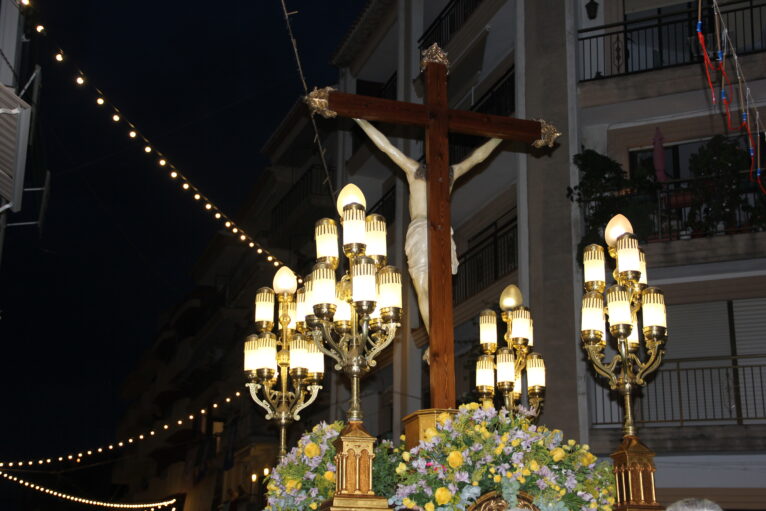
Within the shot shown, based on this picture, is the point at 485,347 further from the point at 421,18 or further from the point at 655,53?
the point at 421,18

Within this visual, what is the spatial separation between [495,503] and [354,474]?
1.05 metres

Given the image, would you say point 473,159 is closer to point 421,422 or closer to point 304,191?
point 421,422

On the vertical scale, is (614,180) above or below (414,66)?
below

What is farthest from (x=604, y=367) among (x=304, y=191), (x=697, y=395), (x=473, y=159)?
(x=304, y=191)

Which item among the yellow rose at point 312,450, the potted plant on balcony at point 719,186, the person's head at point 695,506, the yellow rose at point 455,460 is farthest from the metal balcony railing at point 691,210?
the person's head at point 695,506

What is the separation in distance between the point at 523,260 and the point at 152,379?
4377cm

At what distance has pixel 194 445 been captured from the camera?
45.5 m

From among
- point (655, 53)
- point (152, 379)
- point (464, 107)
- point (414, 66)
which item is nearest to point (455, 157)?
point (464, 107)

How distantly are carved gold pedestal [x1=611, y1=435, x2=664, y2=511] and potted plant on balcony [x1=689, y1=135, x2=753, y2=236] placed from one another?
9.53 metres

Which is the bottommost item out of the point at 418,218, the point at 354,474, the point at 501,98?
the point at 354,474

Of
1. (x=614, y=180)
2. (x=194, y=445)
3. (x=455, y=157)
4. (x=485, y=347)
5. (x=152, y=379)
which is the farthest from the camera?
(x=152, y=379)

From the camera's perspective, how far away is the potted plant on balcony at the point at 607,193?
17.7 m

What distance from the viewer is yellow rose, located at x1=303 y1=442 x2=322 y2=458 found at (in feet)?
26.7

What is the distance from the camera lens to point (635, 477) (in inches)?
344
